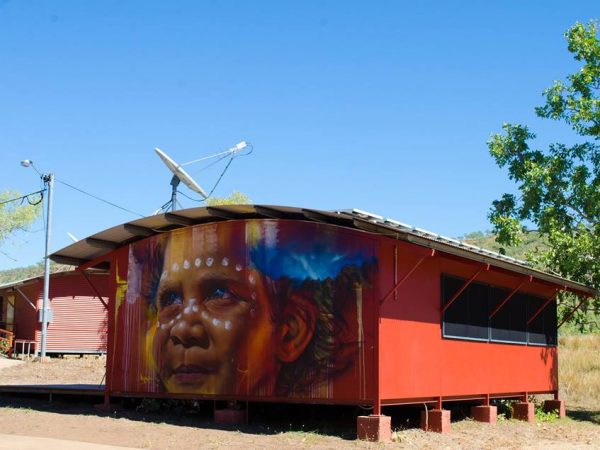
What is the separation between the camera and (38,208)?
51375 millimetres

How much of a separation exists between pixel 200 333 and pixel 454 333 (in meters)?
5.01

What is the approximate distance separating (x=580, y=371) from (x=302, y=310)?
18.5 meters

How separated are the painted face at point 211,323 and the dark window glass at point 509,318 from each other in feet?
19.0

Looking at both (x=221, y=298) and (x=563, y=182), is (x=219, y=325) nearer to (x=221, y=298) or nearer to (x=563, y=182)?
(x=221, y=298)

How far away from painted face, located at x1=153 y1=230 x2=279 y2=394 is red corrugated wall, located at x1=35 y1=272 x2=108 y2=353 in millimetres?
19416

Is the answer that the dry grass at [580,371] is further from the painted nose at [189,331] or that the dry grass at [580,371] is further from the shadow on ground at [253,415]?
the painted nose at [189,331]

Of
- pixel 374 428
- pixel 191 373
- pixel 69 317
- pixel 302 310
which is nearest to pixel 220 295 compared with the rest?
pixel 191 373

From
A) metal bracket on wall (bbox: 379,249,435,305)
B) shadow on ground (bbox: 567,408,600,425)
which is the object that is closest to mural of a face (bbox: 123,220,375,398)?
metal bracket on wall (bbox: 379,249,435,305)

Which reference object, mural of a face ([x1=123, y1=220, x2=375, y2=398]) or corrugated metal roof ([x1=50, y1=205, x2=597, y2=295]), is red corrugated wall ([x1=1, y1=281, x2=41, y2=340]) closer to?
corrugated metal roof ([x1=50, y1=205, x2=597, y2=295])

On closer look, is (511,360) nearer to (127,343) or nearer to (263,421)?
(263,421)

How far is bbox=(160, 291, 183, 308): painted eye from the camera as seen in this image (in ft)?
51.4

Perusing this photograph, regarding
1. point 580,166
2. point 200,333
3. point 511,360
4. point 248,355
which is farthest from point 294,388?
point 580,166

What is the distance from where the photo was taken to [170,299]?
1583cm

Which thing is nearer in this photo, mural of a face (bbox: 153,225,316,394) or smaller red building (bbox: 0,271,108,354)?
mural of a face (bbox: 153,225,316,394)
